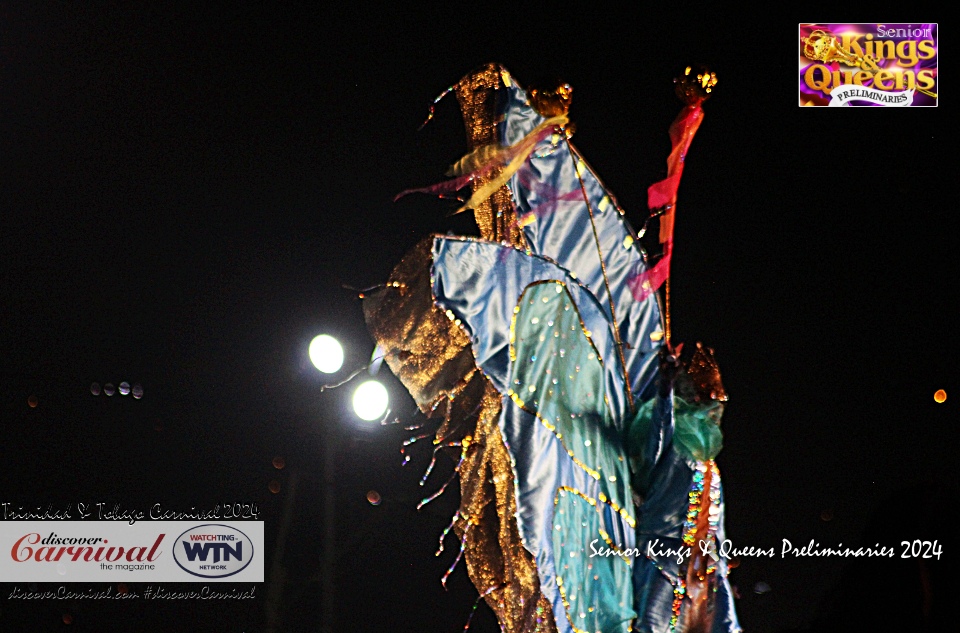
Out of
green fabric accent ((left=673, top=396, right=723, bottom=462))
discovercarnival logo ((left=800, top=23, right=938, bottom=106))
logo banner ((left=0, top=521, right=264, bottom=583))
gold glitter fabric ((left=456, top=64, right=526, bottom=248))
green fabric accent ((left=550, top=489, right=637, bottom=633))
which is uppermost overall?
discovercarnival logo ((left=800, top=23, right=938, bottom=106))

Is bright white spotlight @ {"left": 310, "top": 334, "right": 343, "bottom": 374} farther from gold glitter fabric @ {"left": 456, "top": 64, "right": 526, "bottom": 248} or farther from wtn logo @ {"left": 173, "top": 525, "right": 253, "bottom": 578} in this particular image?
gold glitter fabric @ {"left": 456, "top": 64, "right": 526, "bottom": 248}

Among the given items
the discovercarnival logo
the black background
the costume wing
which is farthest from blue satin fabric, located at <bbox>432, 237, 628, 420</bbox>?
the discovercarnival logo

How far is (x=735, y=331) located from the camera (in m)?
1.79

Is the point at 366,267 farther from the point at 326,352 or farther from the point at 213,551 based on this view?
the point at 213,551

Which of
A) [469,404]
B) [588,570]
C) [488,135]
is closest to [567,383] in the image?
[469,404]

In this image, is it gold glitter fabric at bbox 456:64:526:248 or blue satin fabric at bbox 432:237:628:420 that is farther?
gold glitter fabric at bbox 456:64:526:248

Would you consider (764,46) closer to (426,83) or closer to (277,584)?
(426,83)

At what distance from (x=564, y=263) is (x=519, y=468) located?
0.32m

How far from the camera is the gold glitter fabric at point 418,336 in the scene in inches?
55.1

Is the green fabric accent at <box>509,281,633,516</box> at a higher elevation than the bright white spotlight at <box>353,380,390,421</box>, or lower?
lower

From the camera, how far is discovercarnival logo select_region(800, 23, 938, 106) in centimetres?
180

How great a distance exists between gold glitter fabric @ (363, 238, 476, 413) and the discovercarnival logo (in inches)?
34.3

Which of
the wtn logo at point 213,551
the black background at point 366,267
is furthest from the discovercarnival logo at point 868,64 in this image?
the wtn logo at point 213,551

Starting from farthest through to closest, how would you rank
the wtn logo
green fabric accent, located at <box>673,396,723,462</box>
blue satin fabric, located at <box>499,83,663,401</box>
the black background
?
the wtn logo
the black background
blue satin fabric, located at <box>499,83,663,401</box>
green fabric accent, located at <box>673,396,723,462</box>
